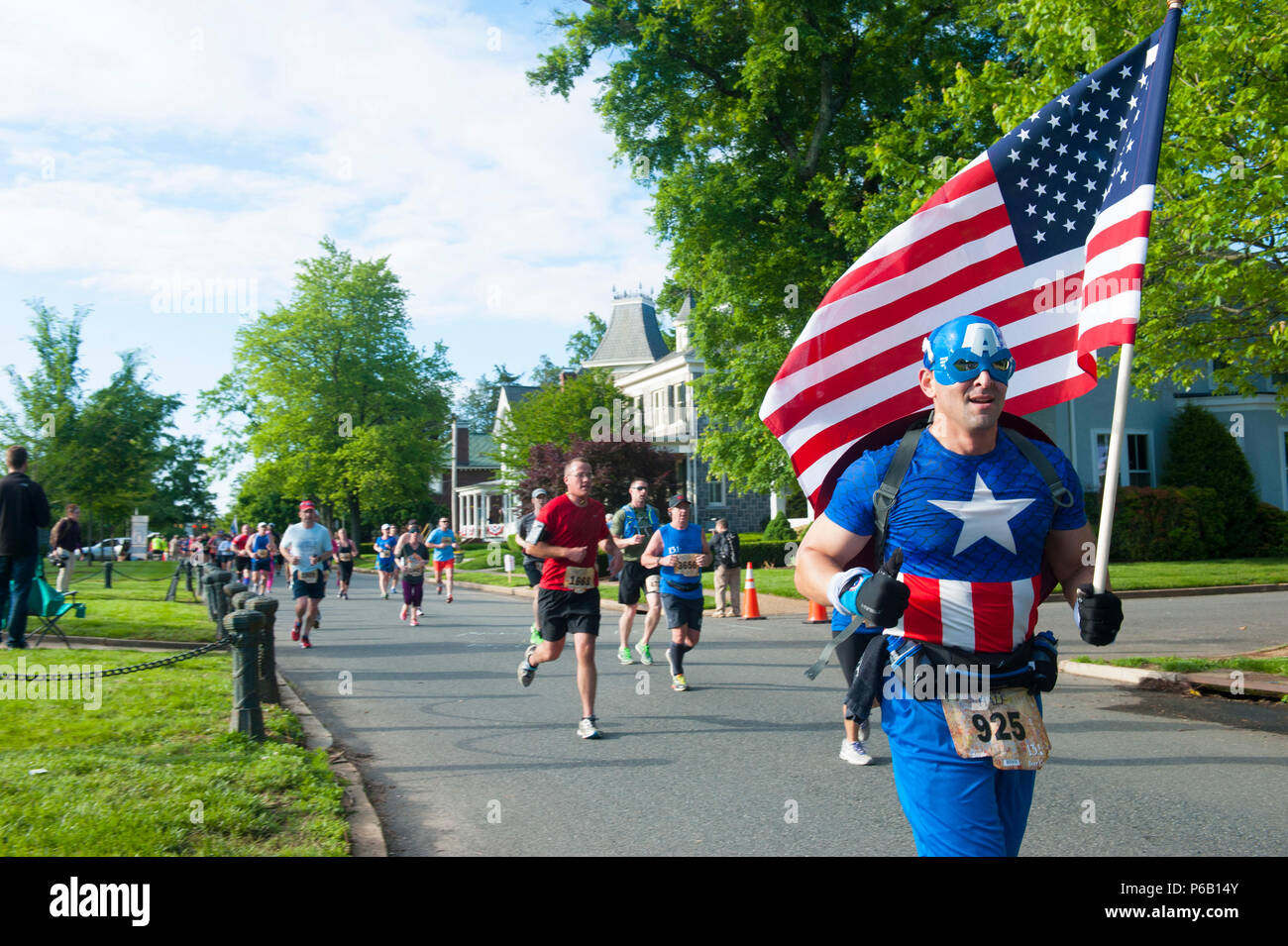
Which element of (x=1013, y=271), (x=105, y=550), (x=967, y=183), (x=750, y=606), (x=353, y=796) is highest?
(x=967, y=183)

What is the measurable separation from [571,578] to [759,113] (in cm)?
1883

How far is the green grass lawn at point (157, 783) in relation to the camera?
191 inches

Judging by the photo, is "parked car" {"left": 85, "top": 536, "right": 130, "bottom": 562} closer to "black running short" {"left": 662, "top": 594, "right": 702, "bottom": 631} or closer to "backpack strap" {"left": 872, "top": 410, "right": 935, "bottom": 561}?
"black running short" {"left": 662, "top": 594, "right": 702, "bottom": 631}

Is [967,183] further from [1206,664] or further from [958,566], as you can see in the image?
[1206,664]

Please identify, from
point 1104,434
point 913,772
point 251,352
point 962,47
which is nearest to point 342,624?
point 913,772

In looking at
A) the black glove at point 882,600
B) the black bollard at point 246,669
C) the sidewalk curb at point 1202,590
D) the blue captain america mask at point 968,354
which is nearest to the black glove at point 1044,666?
the black glove at point 882,600

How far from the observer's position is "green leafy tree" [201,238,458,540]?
5544 centimetres

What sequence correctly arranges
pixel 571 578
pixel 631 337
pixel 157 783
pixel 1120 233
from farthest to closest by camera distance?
pixel 631 337
pixel 571 578
pixel 157 783
pixel 1120 233

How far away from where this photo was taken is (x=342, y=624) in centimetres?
1886

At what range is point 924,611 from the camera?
10.6 ft

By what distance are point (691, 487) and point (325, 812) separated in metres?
44.0

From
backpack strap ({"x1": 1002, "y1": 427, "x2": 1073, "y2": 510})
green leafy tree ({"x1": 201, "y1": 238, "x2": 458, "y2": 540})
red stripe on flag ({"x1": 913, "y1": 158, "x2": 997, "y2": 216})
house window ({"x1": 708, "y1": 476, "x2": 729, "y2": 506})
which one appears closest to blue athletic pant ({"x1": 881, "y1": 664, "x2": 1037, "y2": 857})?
backpack strap ({"x1": 1002, "y1": 427, "x2": 1073, "y2": 510})

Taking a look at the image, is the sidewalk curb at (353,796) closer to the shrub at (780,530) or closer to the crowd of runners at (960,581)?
the crowd of runners at (960,581)
